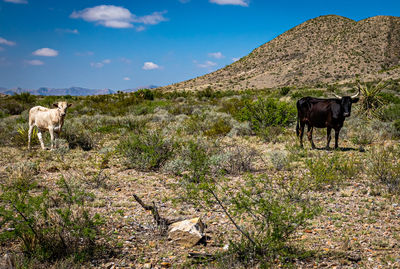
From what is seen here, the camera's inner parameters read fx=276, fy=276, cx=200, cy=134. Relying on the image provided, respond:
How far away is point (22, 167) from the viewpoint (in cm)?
656

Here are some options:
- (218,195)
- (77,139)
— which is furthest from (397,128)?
(77,139)

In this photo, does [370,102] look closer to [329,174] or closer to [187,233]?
[329,174]

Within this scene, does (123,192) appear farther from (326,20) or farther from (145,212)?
(326,20)

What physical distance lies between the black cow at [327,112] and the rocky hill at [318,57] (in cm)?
4346

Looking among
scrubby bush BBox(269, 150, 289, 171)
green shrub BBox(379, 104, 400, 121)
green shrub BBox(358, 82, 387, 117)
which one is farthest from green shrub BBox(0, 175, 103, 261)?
green shrub BBox(379, 104, 400, 121)

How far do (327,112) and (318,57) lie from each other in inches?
2780

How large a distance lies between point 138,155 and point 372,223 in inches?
212

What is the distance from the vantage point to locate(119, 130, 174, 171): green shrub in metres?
7.20

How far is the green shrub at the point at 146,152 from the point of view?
7195 millimetres

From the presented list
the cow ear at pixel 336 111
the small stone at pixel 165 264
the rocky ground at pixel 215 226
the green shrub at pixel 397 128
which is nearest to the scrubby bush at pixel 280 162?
the rocky ground at pixel 215 226

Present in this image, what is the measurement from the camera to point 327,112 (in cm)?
854

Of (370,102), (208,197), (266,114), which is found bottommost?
(208,197)

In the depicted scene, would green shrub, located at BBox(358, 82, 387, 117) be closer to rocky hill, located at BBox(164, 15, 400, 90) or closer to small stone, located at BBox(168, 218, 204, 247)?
small stone, located at BBox(168, 218, 204, 247)

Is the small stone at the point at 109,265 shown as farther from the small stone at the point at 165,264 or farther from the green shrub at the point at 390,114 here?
the green shrub at the point at 390,114
